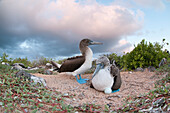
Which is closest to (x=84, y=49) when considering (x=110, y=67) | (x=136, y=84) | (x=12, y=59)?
(x=110, y=67)

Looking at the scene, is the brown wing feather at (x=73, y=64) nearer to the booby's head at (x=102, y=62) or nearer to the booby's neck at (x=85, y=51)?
the booby's neck at (x=85, y=51)

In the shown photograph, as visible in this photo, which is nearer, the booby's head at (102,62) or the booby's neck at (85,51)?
the booby's head at (102,62)

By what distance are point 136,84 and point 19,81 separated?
179 inches

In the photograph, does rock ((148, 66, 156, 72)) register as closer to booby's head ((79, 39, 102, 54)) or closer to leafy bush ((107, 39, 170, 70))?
leafy bush ((107, 39, 170, 70))

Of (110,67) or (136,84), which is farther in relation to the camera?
(136,84)

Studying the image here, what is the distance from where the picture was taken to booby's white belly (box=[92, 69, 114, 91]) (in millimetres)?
4961

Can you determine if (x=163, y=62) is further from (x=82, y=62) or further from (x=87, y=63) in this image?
(x=82, y=62)

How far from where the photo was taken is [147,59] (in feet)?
28.5

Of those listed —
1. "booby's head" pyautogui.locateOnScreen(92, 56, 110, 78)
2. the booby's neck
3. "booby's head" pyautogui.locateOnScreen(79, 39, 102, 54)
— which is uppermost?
"booby's head" pyautogui.locateOnScreen(79, 39, 102, 54)

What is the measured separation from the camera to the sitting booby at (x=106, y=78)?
498cm

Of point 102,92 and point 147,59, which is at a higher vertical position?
point 147,59

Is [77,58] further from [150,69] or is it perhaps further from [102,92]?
[150,69]

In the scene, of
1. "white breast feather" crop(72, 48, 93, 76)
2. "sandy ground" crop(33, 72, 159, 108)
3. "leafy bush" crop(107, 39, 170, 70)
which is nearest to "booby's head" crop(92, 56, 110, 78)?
"sandy ground" crop(33, 72, 159, 108)

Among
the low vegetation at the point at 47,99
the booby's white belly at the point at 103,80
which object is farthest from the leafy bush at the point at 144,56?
the booby's white belly at the point at 103,80
